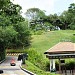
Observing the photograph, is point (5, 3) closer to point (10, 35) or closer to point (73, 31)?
point (10, 35)

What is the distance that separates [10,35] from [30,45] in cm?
2802

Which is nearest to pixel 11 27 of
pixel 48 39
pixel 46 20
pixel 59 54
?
pixel 59 54

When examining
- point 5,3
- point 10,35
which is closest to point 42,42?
point 10,35

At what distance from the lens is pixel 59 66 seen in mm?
44781

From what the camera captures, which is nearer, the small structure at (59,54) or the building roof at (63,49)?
the small structure at (59,54)

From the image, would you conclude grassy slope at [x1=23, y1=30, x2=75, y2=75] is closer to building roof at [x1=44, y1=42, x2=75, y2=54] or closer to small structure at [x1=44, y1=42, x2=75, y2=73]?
building roof at [x1=44, y1=42, x2=75, y2=54]

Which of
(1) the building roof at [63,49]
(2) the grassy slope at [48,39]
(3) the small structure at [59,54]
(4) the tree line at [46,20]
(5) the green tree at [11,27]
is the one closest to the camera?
(5) the green tree at [11,27]

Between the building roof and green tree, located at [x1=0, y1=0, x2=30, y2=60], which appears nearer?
green tree, located at [x1=0, y1=0, x2=30, y2=60]

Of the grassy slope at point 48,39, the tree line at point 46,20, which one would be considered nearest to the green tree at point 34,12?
the tree line at point 46,20

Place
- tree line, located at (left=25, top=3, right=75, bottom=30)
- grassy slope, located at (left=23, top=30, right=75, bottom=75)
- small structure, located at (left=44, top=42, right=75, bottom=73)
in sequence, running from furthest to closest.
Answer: tree line, located at (left=25, top=3, right=75, bottom=30) < grassy slope, located at (left=23, top=30, right=75, bottom=75) < small structure, located at (left=44, top=42, right=75, bottom=73)

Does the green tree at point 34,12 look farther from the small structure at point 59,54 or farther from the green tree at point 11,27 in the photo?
the small structure at point 59,54

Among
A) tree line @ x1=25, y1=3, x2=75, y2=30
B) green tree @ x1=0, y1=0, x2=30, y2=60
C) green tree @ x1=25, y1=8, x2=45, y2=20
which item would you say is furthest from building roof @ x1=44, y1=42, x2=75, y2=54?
green tree @ x1=25, y1=8, x2=45, y2=20

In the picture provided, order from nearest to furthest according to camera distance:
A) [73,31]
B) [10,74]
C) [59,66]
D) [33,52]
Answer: [10,74]
[59,66]
[33,52]
[73,31]

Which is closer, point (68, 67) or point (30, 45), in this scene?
point (68, 67)
